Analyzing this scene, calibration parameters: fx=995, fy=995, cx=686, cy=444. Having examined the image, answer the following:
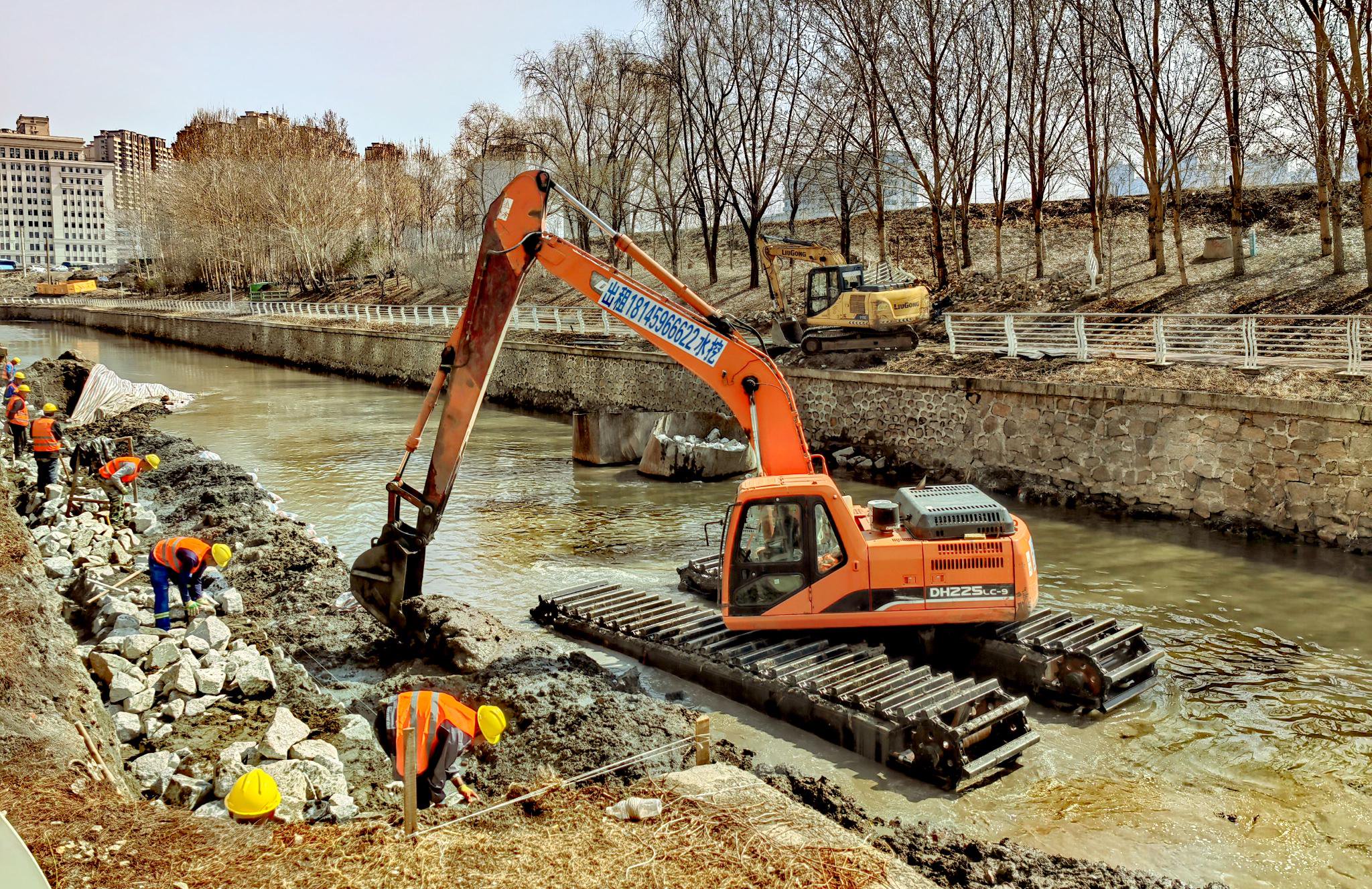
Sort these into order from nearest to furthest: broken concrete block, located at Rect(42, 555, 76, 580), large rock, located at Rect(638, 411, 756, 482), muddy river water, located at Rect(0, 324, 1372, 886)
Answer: muddy river water, located at Rect(0, 324, 1372, 886), broken concrete block, located at Rect(42, 555, 76, 580), large rock, located at Rect(638, 411, 756, 482)

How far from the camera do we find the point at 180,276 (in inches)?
3605

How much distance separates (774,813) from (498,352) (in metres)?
5.36

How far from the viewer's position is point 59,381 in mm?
30656

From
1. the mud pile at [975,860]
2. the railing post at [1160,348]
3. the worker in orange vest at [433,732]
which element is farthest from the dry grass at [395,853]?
the railing post at [1160,348]

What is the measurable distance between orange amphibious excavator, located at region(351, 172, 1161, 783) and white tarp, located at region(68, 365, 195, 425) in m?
21.4

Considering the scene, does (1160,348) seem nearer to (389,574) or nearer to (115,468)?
(389,574)

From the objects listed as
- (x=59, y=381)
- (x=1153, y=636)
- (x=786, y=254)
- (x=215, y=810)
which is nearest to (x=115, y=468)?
(x=215, y=810)

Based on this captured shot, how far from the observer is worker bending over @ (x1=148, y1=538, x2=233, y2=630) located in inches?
370

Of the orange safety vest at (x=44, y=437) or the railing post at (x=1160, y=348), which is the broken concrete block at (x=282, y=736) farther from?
the railing post at (x=1160, y=348)

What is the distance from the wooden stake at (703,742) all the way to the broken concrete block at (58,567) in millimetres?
8611

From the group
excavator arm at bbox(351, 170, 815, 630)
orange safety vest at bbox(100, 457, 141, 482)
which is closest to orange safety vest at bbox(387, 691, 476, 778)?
excavator arm at bbox(351, 170, 815, 630)

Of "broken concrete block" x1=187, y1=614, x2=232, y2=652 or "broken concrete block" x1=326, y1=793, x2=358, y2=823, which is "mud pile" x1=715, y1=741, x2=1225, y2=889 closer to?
"broken concrete block" x1=326, y1=793, x2=358, y2=823

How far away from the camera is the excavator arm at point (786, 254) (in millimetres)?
26438

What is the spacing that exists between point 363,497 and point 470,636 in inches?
365
